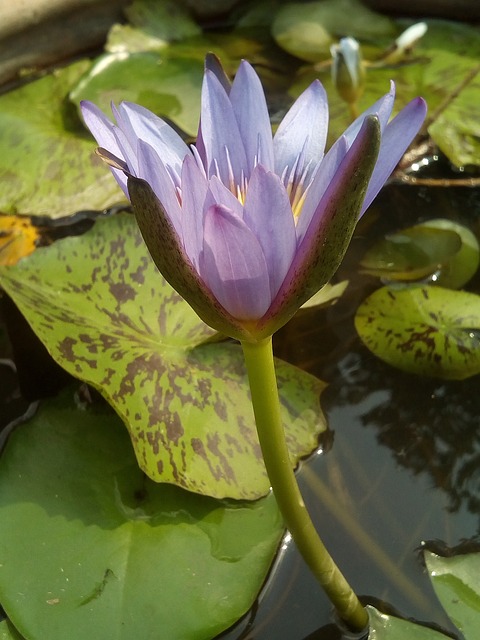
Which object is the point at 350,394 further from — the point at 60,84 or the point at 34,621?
the point at 60,84

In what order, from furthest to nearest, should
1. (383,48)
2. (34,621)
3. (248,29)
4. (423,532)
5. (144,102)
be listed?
(248,29), (383,48), (144,102), (423,532), (34,621)

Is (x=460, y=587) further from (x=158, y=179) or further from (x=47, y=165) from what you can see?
(x=47, y=165)

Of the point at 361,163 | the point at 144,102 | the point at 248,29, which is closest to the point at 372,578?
the point at 361,163

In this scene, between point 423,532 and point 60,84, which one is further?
point 60,84

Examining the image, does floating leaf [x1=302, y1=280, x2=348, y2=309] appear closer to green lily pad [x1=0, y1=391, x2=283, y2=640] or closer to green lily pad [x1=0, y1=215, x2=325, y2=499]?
green lily pad [x1=0, y1=215, x2=325, y2=499]

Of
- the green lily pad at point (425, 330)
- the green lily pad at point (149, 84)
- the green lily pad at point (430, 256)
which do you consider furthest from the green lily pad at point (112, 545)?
the green lily pad at point (149, 84)

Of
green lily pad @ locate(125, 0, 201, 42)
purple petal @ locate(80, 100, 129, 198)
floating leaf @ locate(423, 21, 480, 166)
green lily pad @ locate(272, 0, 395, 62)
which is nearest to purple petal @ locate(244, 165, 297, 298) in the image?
purple petal @ locate(80, 100, 129, 198)

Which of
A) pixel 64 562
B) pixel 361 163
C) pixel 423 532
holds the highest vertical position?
pixel 361 163
